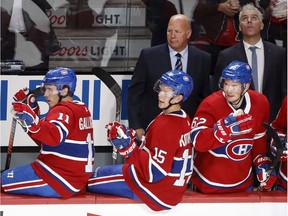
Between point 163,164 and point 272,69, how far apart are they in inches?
52.2

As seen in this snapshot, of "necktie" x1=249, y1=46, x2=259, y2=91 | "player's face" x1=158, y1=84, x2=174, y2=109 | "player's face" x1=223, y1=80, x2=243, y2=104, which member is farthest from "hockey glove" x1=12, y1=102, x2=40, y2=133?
"necktie" x1=249, y1=46, x2=259, y2=91

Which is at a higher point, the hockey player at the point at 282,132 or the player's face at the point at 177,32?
the player's face at the point at 177,32

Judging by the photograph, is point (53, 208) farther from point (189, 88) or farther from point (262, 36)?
point (262, 36)

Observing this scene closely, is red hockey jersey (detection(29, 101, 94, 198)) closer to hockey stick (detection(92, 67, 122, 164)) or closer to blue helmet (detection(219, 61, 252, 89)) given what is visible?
hockey stick (detection(92, 67, 122, 164))

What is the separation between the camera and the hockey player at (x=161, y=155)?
15.9ft

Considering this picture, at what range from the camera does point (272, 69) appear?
589cm

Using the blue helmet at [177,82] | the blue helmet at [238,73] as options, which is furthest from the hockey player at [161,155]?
the blue helmet at [238,73]

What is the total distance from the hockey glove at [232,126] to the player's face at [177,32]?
0.96 m

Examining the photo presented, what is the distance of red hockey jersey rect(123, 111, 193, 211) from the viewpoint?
486cm

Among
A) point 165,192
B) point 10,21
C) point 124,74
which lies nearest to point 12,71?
point 10,21

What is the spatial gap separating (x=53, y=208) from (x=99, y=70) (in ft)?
3.22

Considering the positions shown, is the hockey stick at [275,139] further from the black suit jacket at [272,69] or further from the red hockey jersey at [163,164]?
the black suit jacket at [272,69]

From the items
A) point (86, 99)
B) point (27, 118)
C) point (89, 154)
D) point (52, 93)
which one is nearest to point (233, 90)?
point (89, 154)

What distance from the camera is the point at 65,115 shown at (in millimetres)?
4875
